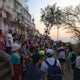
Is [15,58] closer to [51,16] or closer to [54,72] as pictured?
[54,72]

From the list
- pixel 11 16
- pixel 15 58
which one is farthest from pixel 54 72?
pixel 11 16

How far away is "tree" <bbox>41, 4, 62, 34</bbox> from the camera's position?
62.7 meters

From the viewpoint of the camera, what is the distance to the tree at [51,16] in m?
62.7

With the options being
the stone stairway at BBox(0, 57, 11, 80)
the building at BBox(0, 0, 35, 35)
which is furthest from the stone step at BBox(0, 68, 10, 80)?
the building at BBox(0, 0, 35, 35)

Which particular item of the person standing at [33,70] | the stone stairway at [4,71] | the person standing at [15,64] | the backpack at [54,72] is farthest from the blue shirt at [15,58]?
the person standing at [33,70]

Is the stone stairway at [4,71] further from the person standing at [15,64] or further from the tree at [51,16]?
the tree at [51,16]

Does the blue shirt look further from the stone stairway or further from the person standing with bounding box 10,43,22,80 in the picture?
the stone stairway

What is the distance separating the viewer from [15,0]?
73.6 meters

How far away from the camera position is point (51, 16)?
64.5 m

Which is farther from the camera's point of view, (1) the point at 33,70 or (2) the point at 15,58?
(2) the point at 15,58

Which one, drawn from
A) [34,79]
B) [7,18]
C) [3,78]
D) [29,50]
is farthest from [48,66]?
[7,18]

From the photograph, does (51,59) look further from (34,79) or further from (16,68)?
(16,68)

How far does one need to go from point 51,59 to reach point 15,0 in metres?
63.9

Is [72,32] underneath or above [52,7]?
underneath
